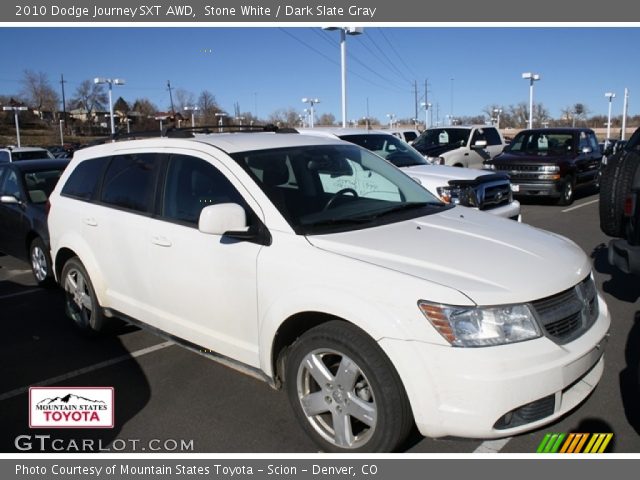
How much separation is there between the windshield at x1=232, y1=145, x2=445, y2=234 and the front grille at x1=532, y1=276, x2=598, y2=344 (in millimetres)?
1148

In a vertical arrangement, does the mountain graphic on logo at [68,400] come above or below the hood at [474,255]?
below

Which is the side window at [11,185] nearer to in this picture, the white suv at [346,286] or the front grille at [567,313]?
the white suv at [346,286]

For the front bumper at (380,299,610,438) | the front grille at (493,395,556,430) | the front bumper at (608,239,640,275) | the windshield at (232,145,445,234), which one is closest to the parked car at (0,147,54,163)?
the windshield at (232,145,445,234)

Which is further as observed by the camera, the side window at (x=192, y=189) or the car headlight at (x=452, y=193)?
the car headlight at (x=452, y=193)

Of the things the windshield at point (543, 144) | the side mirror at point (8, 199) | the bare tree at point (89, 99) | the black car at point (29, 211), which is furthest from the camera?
the bare tree at point (89, 99)

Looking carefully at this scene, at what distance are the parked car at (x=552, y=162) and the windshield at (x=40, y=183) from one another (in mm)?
10307

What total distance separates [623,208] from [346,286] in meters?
3.62

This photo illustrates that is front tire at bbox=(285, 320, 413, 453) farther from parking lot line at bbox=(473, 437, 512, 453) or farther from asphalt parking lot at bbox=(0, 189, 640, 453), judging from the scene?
parking lot line at bbox=(473, 437, 512, 453)

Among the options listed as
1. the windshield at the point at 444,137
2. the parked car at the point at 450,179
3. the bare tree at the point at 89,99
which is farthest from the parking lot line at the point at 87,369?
the bare tree at the point at 89,99

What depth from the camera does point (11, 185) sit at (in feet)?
26.1

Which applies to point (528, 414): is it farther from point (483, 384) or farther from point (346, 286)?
point (346, 286)

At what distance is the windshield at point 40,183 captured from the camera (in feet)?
24.9
